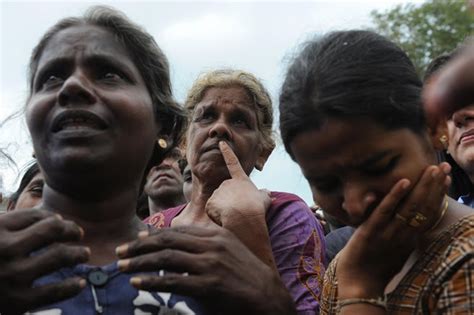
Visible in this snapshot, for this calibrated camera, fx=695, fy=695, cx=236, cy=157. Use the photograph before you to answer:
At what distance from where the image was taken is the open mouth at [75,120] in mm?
2021

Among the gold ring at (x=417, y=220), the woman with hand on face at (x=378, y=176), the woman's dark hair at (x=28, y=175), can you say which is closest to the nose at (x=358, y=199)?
the woman with hand on face at (x=378, y=176)

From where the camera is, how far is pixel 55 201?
2.16 m

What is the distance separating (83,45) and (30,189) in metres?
1.88

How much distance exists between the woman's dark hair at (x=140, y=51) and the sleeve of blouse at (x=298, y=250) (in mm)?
618

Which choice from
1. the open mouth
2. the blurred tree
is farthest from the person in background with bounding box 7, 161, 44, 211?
the blurred tree

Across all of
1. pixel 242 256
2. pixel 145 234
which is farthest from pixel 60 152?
pixel 242 256

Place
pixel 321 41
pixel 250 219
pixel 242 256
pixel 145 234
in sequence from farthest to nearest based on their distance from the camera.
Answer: pixel 250 219 < pixel 321 41 < pixel 242 256 < pixel 145 234

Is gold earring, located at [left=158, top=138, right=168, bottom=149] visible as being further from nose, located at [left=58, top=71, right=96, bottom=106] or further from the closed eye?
the closed eye

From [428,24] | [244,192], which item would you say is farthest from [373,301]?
[428,24]

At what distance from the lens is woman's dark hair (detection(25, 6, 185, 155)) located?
230cm

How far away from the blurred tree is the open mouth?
19782 mm

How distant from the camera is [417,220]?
6.10ft

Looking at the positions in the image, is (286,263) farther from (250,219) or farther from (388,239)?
(388,239)

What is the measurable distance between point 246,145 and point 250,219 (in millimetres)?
720
